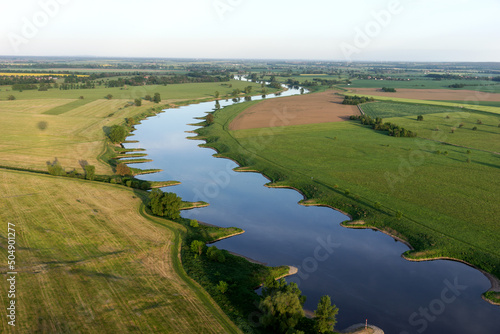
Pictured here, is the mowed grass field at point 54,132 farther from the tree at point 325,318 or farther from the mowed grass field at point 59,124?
the tree at point 325,318

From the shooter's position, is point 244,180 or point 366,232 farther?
point 244,180

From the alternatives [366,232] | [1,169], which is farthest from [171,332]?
[1,169]

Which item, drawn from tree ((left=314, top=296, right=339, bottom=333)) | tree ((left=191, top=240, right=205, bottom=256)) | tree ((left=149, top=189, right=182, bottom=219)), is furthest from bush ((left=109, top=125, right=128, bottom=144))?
tree ((left=314, top=296, right=339, bottom=333))

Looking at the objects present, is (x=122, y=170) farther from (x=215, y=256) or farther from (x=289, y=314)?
(x=289, y=314)

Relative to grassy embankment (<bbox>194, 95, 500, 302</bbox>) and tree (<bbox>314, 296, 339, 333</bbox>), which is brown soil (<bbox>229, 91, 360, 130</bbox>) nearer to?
grassy embankment (<bbox>194, 95, 500, 302</bbox>)

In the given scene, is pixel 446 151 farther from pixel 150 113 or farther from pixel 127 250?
pixel 150 113

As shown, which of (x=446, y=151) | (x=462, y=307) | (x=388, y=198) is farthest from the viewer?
(x=446, y=151)

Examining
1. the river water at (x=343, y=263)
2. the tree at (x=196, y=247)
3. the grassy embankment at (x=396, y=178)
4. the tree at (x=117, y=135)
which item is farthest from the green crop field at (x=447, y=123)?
the tree at (x=117, y=135)
